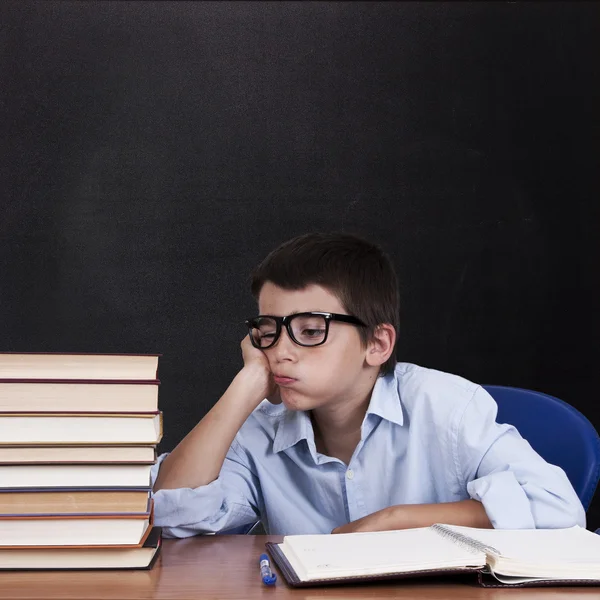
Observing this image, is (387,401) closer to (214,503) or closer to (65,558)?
(214,503)

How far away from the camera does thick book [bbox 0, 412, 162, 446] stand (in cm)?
91

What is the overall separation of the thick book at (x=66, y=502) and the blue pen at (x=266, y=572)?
0.49 ft

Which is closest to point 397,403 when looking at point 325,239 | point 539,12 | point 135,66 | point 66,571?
point 325,239

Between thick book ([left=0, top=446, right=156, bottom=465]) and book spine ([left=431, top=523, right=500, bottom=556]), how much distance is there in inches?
14.6

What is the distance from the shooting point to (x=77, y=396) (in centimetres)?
92

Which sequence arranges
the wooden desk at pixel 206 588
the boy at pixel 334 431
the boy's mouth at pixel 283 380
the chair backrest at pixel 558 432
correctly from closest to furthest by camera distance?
the wooden desk at pixel 206 588
the boy at pixel 334 431
the boy's mouth at pixel 283 380
the chair backrest at pixel 558 432

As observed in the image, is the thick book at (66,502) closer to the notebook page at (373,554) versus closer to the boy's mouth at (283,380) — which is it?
the notebook page at (373,554)

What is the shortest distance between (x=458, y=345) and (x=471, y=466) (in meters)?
2.02

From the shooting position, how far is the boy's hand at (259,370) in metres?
1.40

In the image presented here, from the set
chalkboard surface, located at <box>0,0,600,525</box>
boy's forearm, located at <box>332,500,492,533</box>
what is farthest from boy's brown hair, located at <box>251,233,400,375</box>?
chalkboard surface, located at <box>0,0,600,525</box>

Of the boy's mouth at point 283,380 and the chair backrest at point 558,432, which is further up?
the boy's mouth at point 283,380

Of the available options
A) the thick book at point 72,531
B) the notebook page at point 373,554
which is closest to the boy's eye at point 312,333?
the notebook page at point 373,554

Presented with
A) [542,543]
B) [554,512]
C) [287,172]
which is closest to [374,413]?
[554,512]

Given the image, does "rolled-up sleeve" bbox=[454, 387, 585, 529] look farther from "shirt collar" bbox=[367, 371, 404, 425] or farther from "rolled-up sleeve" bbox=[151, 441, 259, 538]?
"rolled-up sleeve" bbox=[151, 441, 259, 538]
